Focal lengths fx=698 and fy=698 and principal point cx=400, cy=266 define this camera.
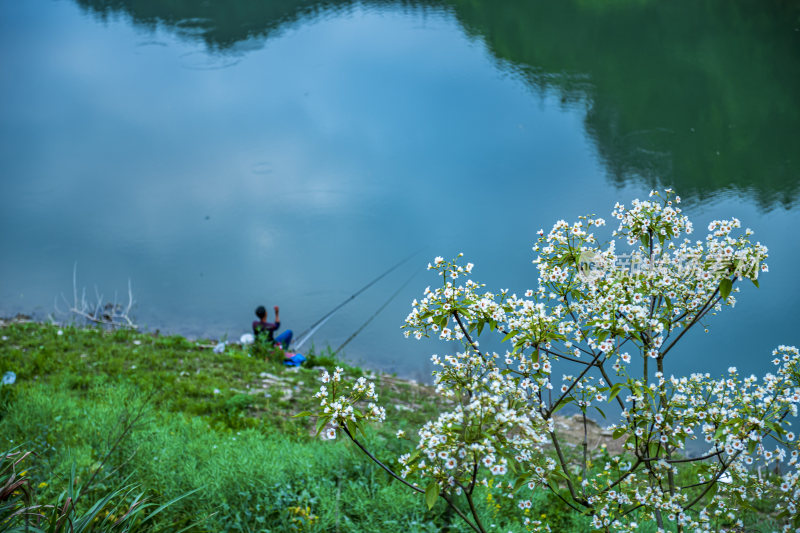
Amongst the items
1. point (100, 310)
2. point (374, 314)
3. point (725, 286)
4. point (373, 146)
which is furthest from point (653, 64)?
point (725, 286)

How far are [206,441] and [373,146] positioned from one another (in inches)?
365

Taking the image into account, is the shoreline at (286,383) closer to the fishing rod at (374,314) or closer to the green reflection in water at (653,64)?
the fishing rod at (374,314)

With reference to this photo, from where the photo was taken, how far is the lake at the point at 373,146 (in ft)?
33.3

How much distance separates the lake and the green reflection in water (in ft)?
0.22

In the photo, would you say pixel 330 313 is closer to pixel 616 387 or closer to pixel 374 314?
pixel 374 314

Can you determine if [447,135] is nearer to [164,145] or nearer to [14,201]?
[164,145]

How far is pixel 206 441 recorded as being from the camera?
5.29 meters

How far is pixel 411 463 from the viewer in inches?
107

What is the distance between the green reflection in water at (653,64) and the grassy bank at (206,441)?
25.0ft

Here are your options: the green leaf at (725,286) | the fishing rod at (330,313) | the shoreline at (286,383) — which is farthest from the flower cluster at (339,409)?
the fishing rod at (330,313)

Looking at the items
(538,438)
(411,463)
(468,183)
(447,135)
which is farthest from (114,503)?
(447,135)

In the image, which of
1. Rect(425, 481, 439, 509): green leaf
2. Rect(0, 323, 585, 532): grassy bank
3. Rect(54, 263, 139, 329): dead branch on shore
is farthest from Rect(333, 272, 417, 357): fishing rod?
Rect(425, 481, 439, 509): green leaf

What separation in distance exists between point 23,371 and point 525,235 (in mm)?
7129

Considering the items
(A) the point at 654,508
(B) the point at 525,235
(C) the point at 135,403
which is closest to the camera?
(A) the point at 654,508
